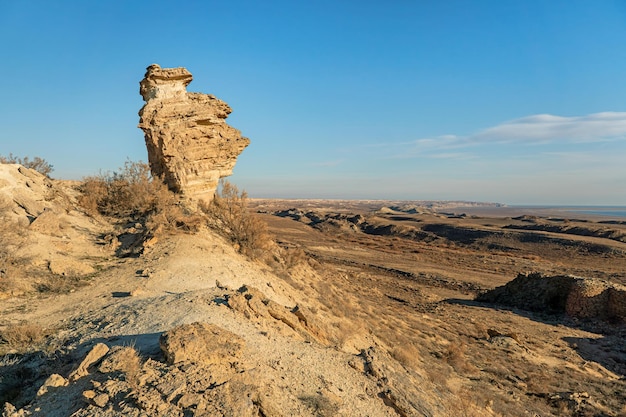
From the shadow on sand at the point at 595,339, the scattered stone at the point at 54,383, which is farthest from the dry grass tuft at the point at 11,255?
the shadow on sand at the point at 595,339

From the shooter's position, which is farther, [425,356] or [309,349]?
[425,356]

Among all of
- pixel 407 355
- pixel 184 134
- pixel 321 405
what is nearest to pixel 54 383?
pixel 321 405

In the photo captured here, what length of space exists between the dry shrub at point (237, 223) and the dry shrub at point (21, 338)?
7.27 metres

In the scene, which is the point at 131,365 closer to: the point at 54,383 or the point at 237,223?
the point at 54,383

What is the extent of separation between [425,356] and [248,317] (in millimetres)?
5879

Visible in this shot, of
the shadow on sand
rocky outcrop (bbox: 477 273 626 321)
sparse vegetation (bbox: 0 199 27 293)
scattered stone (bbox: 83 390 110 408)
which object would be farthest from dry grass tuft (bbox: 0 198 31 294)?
rocky outcrop (bbox: 477 273 626 321)

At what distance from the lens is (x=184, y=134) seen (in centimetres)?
1418

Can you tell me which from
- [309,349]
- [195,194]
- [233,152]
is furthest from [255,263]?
[309,349]

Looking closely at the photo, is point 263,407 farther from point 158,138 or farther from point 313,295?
point 158,138

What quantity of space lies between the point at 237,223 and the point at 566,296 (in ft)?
52.6

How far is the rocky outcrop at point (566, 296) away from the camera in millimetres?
16203

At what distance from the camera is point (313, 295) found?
41.6 feet

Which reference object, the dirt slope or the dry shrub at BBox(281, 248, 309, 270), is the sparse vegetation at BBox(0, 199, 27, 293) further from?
the dry shrub at BBox(281, 248, 309, 270)

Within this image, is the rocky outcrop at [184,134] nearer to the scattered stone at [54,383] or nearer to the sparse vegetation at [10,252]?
the sparse vegetation at [10,252]
